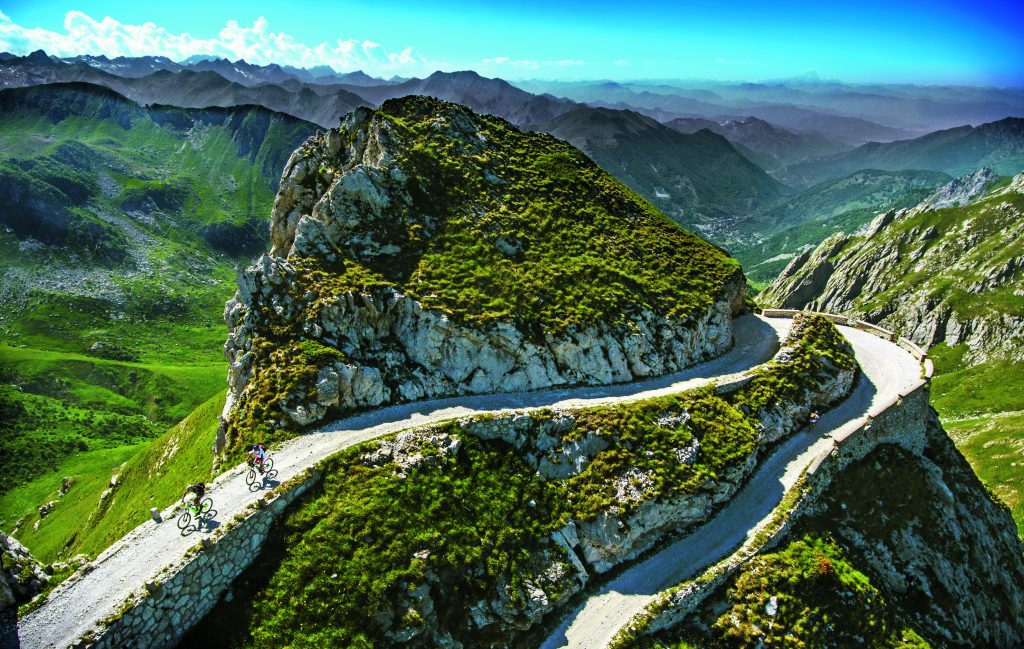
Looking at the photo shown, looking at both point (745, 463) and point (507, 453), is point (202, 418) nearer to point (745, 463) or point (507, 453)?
point (507, 453)

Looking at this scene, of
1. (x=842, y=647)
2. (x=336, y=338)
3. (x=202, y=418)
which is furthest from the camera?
(x=202, y=418)

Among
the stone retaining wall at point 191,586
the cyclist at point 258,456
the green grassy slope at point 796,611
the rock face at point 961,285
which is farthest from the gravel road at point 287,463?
the rock face at point 961,285

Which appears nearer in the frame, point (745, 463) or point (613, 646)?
point (613, 646)

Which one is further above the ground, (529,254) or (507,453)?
(529,254)

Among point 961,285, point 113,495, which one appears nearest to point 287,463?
point 113,495

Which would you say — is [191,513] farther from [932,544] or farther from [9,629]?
[932,544]

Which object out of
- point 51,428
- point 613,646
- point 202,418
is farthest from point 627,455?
point 51,428

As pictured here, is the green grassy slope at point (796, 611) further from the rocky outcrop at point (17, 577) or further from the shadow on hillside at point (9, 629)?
the rocky outcrop at point (17, 577)
